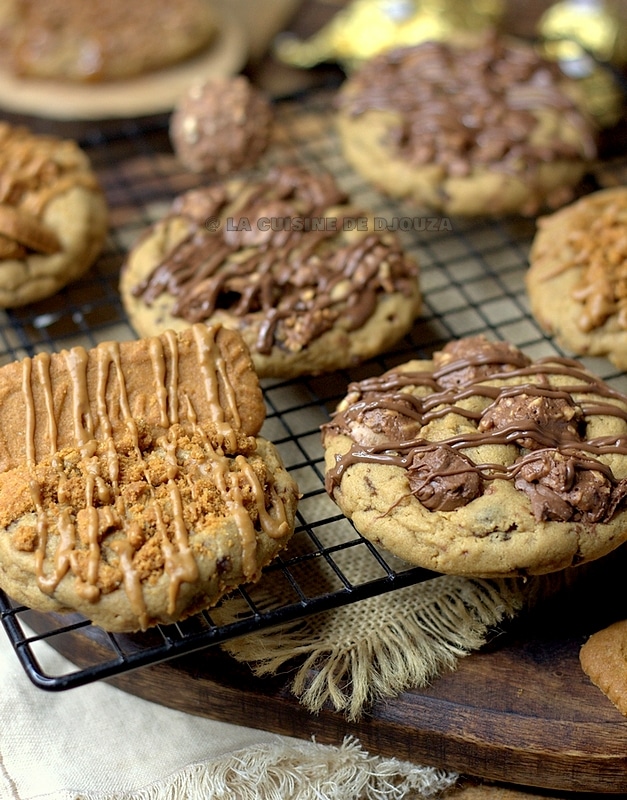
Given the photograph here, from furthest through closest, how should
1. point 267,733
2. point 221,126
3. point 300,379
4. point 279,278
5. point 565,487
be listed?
point 221,126 → point 300,379 → point 279,278 → point 267,733 → point 565,487

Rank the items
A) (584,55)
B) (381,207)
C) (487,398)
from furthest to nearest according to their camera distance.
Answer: (584,55), (381,207), (487,398)

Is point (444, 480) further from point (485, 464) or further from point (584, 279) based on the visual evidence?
point (584, 279)

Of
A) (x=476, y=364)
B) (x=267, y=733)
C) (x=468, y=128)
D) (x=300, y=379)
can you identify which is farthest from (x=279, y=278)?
(x=267, y=733)

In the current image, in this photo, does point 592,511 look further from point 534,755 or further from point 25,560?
point 25,560

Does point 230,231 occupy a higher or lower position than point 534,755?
higher

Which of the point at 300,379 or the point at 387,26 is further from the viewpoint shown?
the point at 387,26

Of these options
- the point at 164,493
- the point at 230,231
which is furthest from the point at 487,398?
the point at 230,231

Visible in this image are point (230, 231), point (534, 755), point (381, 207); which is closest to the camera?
point (534, 755)

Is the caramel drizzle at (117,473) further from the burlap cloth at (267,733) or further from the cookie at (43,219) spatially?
the cookie at (43,219)
